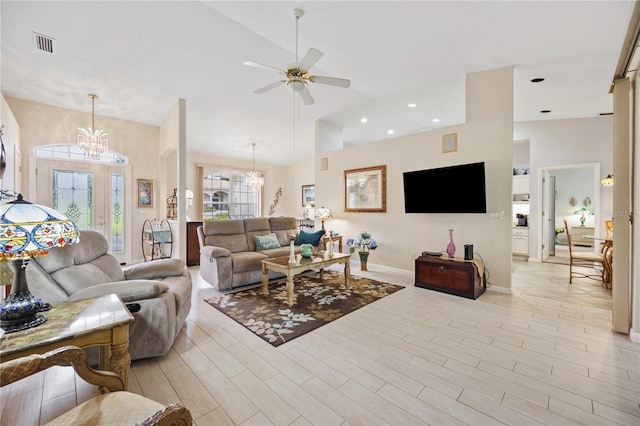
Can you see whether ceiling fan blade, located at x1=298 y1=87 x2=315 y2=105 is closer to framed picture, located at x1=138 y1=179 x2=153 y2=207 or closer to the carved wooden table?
the carved wooden table

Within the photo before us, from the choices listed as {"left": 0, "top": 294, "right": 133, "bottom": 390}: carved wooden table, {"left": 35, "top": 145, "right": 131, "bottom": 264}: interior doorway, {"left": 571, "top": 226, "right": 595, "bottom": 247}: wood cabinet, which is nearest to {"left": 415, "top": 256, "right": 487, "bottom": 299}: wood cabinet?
{"left": 0, "top": 294, "right": 133, "bottom": 390}: carved wooden table

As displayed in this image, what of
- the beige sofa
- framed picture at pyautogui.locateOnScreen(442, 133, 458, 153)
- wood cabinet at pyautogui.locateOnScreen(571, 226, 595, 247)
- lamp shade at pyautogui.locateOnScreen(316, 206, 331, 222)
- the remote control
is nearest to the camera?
the remote control

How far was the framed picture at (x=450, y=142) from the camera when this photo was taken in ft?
14.1

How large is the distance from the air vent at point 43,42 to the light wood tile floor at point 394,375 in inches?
147

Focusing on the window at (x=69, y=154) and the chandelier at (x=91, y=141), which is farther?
the window at (x=69, y=154)

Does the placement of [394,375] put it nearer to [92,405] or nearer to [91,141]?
[92,405]

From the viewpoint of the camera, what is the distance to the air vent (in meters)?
3.19

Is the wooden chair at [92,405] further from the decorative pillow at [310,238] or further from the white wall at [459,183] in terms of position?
the white wall at [459,183]

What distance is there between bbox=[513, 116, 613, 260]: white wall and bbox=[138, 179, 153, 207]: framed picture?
8.58 meters

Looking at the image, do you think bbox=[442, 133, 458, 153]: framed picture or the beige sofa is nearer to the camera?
the beige sofa

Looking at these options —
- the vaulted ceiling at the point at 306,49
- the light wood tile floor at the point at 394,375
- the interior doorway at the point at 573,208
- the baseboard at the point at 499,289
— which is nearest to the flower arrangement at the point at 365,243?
the baseboard at the point at 499,289

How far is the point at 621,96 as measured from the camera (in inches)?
103

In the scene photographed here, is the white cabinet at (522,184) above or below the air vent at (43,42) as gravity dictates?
below

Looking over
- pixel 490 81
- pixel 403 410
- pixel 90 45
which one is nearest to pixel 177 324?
pixel 403 410
